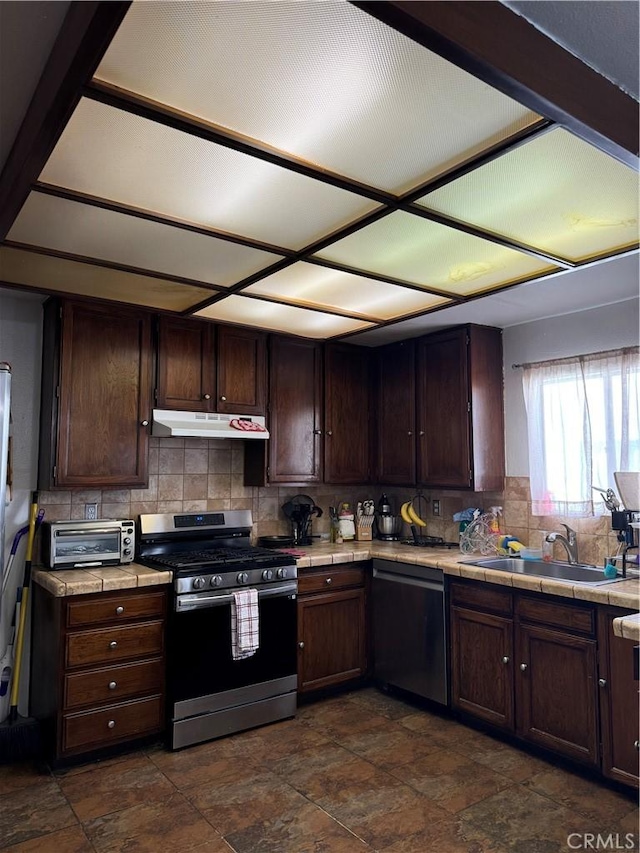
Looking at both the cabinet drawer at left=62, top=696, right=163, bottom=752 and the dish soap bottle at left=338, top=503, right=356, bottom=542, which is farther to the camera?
the dish soap bottle at left=338, top=503, right=356, bottom=542

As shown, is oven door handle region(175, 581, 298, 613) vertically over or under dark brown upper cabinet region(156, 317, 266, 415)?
under

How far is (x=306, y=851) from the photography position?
2279 mm

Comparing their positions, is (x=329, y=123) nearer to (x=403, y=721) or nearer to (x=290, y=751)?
(x=290, y=751)

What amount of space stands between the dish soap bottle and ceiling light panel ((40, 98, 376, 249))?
2537 millimetres

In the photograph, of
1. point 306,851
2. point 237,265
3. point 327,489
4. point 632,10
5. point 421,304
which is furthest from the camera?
point 327,489

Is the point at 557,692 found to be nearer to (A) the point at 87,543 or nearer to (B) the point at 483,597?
(B) the point at 483,597

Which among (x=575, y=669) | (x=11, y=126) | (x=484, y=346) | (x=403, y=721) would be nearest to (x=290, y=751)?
(x=403, y=721)

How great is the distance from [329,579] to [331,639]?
38 cm

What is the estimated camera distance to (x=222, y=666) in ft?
10.8

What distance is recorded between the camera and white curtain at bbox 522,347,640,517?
3.39m

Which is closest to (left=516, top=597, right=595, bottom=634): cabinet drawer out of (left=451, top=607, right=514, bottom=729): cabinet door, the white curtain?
(left=451, top=607, right=514, bottom=729): cabinet door

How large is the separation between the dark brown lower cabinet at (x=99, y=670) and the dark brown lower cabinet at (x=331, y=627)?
0.91 metres

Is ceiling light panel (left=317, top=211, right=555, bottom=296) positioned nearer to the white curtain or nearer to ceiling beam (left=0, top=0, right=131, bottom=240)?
the white curtain

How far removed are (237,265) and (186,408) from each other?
1.20 meters
